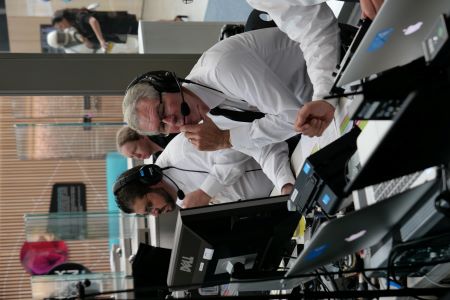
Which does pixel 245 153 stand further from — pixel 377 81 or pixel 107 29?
pixel 107 29

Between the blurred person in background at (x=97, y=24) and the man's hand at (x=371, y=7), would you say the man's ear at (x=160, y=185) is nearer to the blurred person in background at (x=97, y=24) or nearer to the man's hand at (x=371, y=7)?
the man's hand at (x=371, y=7)

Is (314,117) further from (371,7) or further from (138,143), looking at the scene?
(138,143)

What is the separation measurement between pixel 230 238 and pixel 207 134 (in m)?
0.48

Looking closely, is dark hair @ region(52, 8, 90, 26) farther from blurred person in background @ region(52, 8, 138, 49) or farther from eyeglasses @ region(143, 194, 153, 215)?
eyeglasses @ region(143, 194, 153, 215)

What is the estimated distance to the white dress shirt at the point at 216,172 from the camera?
240cm

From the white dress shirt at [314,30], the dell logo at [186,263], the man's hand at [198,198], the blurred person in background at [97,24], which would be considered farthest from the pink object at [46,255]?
the blurred person in background at [97,24]

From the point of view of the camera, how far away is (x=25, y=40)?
386 centimetres

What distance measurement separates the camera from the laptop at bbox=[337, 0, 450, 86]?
3.11ft

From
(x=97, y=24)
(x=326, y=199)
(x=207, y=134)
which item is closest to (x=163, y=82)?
(x=207, y=134)

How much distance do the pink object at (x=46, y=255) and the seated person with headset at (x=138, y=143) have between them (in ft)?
1.77

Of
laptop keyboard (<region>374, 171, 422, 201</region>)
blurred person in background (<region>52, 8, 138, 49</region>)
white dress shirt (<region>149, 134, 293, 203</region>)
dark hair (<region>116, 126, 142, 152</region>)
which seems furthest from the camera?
blurred person in background (<region>52, 8, 138, 49</region>)

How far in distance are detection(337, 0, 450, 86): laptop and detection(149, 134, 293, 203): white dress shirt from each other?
3.93 ft

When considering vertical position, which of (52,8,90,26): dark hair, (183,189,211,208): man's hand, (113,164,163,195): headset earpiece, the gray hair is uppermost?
(52,8,90,26): dark hair

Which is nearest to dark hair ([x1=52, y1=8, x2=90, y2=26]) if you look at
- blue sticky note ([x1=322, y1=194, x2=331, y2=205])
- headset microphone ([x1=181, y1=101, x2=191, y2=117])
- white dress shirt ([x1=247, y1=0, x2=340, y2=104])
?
headset microphone ([x1=181, y1=101, x2=191, y2=117])
